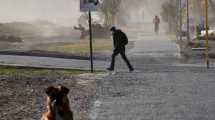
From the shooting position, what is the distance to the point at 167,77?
69.6ft

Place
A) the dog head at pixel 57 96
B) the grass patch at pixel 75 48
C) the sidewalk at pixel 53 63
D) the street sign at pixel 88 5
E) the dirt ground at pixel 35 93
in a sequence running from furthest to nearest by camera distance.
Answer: the grass patch at pixel 75 48, the sidewalk at pixel 53 63, the street sign at pixel 88 5, the dirt ground at pixel 35 93, the dog head at pixel 57 96

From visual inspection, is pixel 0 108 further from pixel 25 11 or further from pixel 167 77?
pixel 25 11

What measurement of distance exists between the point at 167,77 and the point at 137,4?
118 m

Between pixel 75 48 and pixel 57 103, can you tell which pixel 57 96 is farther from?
pixel 75 48

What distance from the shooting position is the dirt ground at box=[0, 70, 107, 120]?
13.7 m

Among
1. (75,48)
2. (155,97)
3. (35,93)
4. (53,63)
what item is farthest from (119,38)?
(75,48)

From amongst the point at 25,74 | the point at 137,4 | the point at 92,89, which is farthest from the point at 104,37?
the point at 137,4

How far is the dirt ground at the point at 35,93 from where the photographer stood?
1368cm

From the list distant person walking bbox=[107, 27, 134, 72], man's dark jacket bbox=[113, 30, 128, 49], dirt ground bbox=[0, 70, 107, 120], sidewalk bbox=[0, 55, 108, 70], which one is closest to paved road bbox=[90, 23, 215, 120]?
dirt ground bbox=[0, 70, 107, 120]

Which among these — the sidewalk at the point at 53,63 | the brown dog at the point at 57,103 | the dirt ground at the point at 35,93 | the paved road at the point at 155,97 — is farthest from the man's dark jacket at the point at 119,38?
the brown dog at the point at 57,103

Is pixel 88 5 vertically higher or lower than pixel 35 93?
higher

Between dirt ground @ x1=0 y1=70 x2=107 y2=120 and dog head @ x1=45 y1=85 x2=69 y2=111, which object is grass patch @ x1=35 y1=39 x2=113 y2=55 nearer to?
dirt ground @ x1=0 y1=70 x2=107 y2=120

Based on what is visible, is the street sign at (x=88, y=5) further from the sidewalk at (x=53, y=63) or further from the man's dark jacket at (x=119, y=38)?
the sidewalk at (x=53, y=63)

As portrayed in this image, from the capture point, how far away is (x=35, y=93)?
17.0 meters
